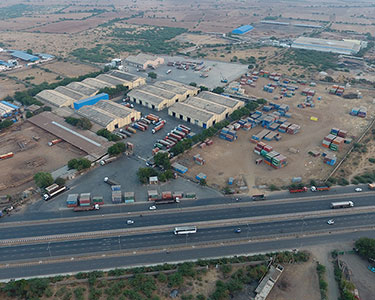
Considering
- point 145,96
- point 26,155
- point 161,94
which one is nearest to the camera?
point 26,155

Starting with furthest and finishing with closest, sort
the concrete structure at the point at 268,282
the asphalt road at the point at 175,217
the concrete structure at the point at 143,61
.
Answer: the concrete structure at the point at 143,61
the asphalt road at the point at 175,217
the concrete structure at the point at 268,282

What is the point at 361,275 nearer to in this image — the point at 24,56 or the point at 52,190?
the point at 52,190

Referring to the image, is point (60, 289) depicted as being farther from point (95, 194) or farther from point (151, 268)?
point (95, 194)

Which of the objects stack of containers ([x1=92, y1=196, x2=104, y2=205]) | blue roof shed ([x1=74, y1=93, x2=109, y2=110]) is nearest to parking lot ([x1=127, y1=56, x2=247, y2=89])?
blue roof shed ([x1=74, y1=93, x2=109, y2=110])

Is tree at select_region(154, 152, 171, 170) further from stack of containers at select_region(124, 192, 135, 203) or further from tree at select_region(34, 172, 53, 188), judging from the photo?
tree at select_region(34, 172, 53, 188)

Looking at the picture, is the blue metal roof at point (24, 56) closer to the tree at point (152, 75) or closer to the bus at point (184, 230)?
the tree at point (152, 75)

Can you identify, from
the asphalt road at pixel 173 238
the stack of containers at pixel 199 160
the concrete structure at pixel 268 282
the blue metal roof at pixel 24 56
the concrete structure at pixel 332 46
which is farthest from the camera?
the concrete structure at pixel 332 46

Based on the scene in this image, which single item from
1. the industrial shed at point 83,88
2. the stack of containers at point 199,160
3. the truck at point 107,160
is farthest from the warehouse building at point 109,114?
the stack of containers at point 199,160

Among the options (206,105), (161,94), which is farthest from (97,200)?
(161,94)
